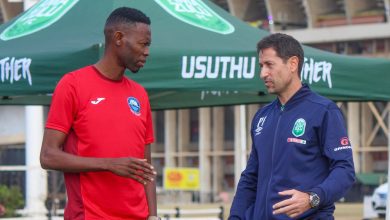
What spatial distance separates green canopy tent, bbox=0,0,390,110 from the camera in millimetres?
7953

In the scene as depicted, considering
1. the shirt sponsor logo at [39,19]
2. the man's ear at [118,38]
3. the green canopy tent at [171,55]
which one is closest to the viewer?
the man's ear at [118,38]

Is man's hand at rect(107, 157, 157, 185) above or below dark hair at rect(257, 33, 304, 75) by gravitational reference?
below

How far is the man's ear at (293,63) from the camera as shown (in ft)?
16.9

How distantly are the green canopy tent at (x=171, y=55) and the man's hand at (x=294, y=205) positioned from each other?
314 cm

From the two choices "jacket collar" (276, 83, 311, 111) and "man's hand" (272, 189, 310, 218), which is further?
"jacket collar" (276, 83, 311, 111)

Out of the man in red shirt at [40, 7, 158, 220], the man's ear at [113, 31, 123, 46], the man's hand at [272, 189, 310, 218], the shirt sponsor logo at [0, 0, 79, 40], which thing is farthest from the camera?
the shirt sponsor logo at [0, 0, 79, 40]

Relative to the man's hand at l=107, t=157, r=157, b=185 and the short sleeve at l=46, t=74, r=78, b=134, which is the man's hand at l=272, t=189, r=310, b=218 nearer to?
the man's hand at l=107, t=157, r=157, b=185

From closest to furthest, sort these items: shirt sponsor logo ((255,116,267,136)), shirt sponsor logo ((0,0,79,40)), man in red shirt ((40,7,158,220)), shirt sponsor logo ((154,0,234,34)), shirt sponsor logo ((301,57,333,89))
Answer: man in red shirt ((40,7,158,220)) → shirt sponsor logo ((255,116,267,136)) → shirt sponsor logo ((0,0,79,40)) → shirt sponsor logo ((154,0,234,34)) → shirt sponsor logo ((301,57,333,89))

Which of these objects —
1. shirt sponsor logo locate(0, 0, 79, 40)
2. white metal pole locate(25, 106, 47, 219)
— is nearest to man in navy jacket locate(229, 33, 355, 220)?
shirt sponsor logo locate(0, 0, 79, 40)

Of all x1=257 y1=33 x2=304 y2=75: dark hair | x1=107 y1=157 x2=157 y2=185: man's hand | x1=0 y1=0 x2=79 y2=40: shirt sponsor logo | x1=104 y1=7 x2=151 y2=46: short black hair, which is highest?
x1=0 y1=0 x2=79 y2=40: shirt sponsor logo

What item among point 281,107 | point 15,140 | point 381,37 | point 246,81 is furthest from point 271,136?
point 381,37

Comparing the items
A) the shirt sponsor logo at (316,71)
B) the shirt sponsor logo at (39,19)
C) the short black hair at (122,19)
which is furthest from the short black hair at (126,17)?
the shirt sponsor logo at (316,71)

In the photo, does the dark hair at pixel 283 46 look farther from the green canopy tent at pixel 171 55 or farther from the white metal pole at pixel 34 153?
the white metal pole at pixel 34 153

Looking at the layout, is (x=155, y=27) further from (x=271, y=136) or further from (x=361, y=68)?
(x=271, y=136)
